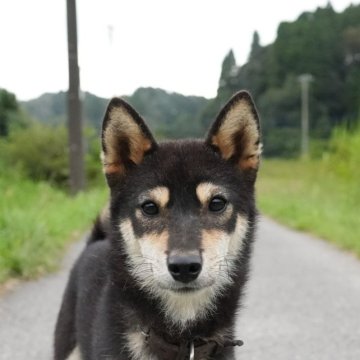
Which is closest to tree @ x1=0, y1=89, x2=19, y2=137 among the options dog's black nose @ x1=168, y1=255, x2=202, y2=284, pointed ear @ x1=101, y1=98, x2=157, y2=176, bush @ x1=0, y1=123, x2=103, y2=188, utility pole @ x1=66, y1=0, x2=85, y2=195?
bush @ x1=0, y1=123, x2=103, y2=188

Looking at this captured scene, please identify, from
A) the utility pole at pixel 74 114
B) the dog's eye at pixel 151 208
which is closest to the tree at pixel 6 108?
the utility pole at pixel 74 114

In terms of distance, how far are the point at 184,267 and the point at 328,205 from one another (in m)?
14.6

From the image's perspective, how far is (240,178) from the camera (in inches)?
145

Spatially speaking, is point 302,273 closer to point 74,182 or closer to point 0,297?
point 0,297

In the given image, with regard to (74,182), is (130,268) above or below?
above

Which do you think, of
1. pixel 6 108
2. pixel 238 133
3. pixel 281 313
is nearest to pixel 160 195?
pixel 238 133

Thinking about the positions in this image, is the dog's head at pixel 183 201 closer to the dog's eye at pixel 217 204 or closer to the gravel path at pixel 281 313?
the dog's eye at pixel 217 204

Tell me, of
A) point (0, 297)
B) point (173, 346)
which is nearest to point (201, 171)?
point (173, 346)

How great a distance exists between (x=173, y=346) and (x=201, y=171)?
0.89 m

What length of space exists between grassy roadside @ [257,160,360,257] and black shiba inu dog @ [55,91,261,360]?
4.09m

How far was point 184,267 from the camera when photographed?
305 centimetres

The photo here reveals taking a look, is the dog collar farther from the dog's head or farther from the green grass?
the green grass

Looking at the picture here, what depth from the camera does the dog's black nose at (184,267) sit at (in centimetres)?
304

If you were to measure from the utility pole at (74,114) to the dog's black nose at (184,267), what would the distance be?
13105mm
